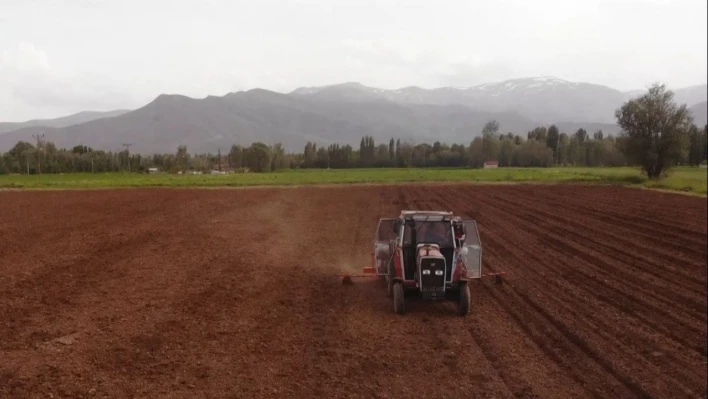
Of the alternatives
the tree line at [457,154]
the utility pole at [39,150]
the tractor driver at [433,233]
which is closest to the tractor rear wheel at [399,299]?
the tractor driver at [433,233]

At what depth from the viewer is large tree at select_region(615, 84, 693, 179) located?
22.8 metres

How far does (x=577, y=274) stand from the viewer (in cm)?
1496

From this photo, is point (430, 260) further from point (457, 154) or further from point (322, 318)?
point (457, 154)

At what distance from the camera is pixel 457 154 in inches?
4574

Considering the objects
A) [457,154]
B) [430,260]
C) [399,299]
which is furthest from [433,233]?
[457,154]

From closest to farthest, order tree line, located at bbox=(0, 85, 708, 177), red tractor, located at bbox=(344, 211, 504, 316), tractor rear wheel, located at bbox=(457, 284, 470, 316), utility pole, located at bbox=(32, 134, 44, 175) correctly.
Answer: red tractor, located at bbox=(344, 211, 504, 316) → tractor rear wheel, located at bbox=(457, 284, 470, 316) → utility pole, located at bbox=(32, 134, 44, 175) → tree line, located at bbox=(0, 85, 708, 177)

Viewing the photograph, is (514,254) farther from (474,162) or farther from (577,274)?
(474,162)

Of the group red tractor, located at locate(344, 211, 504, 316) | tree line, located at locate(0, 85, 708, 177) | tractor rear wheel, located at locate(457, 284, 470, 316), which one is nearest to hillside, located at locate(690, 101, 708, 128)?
tree line, located at locate(0, 85, 708, 177)

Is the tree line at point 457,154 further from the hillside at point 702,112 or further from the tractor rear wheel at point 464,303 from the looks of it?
the tractor rear wheel at point 464,303

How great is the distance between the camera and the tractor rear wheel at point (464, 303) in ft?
36.4

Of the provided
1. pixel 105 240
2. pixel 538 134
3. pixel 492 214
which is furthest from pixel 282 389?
pixel 538 134

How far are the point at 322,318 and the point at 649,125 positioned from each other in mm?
31541

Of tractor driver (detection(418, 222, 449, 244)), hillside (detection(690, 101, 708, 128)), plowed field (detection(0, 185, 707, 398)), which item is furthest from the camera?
tractor driver (detection(418, 222, 449, 244))

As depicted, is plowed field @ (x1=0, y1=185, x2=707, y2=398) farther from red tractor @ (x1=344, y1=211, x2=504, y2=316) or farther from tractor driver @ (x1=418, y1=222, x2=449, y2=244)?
tractor driver @ (x1=418, y1=222, x2=449, y2=244)
